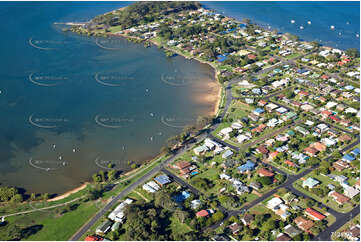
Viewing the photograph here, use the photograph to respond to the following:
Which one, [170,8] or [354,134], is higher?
[170,8]

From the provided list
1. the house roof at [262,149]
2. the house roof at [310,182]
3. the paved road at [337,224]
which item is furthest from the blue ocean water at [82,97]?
the paved road at [337,224]

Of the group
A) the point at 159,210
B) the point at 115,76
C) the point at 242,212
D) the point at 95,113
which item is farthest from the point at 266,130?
the point at 115,76

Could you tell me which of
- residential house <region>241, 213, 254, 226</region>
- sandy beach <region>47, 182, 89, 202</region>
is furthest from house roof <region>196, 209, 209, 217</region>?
sandy beach <region>47, 182, 89, 202</region>

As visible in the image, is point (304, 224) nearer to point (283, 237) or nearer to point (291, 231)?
point (291, 231)

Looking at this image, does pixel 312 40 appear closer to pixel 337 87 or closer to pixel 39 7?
pixel 337 87

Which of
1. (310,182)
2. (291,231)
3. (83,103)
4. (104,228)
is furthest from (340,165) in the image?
(83,103)

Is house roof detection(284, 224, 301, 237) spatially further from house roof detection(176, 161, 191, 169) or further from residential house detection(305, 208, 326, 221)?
house roof detection(176, 161, 191, 169)

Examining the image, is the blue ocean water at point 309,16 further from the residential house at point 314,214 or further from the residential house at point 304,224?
the residential house at point 304,224
